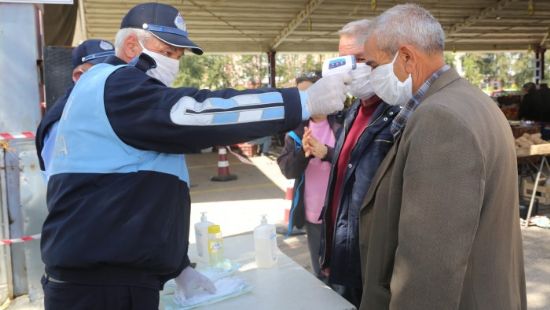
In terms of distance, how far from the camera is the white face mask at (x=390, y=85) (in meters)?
1.45

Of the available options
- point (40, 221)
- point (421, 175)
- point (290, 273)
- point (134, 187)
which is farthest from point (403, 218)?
point (40, 221)

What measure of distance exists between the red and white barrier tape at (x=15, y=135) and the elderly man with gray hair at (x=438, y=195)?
313 cm

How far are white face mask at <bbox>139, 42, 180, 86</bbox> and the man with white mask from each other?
0.72m

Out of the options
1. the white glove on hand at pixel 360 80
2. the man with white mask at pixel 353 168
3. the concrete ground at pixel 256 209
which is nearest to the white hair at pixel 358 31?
the man with white mask at pixel 353 168

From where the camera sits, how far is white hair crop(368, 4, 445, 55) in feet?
4.35

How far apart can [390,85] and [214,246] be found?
121 cm

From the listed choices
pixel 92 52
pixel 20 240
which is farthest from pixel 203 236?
pixel 20 240

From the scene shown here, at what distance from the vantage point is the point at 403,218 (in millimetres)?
1177

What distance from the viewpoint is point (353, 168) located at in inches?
74.2

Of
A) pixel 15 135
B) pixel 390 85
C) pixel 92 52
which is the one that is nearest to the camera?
pixel 390 85

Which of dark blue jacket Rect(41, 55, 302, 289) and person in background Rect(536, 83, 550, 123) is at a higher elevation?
dark blue jacket Rect(41, 55, 302, 289)

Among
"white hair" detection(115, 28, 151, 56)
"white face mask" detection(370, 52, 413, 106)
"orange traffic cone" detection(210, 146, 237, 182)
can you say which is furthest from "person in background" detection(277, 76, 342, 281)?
"orange traffic cone" detection(210, 146, 237, 182)

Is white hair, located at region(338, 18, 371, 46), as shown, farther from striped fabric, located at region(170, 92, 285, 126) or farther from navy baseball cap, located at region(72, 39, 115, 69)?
navy baseball cap, located at region(72, 39, 115, 69)

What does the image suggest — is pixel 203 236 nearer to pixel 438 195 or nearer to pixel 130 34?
pixel 130 34
